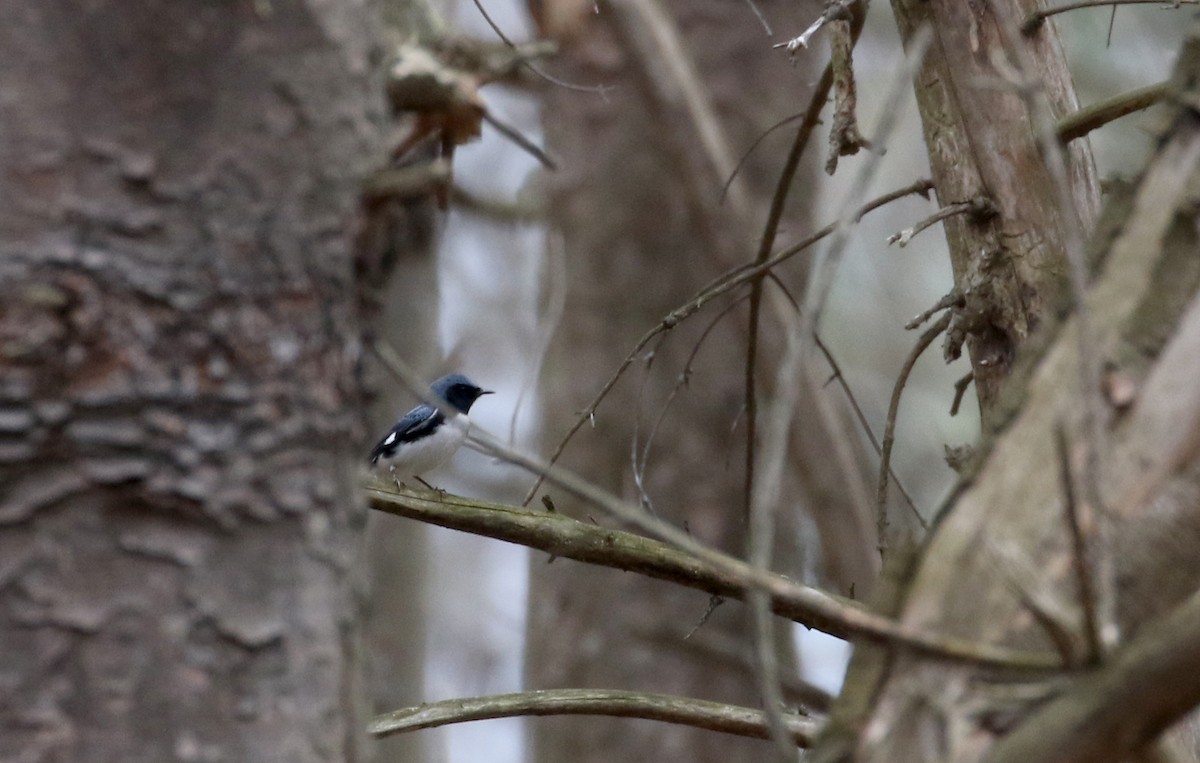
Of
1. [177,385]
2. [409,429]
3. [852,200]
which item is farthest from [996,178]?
[409,429]

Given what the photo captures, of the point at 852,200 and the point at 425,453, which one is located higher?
the point at 425,453

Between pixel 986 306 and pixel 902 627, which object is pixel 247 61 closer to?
pixel 902 627

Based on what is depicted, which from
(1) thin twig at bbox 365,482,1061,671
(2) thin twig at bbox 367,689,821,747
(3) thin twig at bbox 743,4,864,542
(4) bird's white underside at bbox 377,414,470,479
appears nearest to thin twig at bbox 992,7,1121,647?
(1) thin twig at bbox 365,482,1061,671

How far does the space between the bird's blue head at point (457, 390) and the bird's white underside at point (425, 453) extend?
735 millimetres

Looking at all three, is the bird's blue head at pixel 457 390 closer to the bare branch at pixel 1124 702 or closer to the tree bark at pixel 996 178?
the tree bark at pixel 996 178

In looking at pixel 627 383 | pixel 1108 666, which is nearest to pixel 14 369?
pixel 1108 666

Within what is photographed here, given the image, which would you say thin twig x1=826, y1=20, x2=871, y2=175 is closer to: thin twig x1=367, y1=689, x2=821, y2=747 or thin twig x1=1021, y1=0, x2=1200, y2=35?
thin twig x1=1021, y1=0, x2=1200, y2=35

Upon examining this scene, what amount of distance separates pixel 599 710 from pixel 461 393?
446 centimetres

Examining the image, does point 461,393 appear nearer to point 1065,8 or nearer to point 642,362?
point 642,362

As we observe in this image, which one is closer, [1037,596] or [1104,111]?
[1037,596]

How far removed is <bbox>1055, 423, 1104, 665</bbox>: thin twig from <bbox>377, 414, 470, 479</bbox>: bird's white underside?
15.4ft

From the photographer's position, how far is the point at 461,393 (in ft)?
23.0

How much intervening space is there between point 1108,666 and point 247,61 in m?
1.17

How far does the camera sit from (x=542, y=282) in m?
7.12
